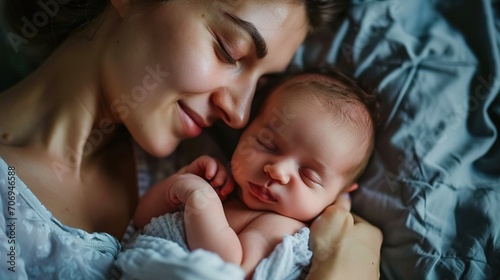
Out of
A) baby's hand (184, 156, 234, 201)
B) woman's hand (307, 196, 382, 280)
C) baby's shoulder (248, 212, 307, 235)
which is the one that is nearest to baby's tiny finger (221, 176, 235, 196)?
baby's hand (184, 156, 234, 201)

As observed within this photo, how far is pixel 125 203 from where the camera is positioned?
1.36m

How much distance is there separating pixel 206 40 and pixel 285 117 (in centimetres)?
25

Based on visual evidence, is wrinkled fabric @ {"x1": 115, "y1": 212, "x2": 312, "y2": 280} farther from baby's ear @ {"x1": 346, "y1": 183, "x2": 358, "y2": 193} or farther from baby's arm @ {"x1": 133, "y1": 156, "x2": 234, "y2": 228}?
baby's ear @ {"x1": 346, "y1": 183, "x2": 358, "y2": 193}

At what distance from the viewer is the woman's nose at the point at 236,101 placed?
3.93 feet

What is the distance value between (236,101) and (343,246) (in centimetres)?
41

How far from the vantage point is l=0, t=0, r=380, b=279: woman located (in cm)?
106

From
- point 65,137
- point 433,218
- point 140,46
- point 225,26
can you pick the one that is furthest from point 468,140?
point 65,137

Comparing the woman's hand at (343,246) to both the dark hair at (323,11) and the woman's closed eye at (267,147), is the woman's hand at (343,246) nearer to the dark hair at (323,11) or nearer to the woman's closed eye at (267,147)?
the woman's closed eye at (267,147)

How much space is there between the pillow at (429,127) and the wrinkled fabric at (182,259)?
27 centimetres

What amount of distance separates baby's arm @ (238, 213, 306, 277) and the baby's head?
25 millimetres

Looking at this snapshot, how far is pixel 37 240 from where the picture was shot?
1.04m

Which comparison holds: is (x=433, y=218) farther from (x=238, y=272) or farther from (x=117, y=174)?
(x=117, y=174)

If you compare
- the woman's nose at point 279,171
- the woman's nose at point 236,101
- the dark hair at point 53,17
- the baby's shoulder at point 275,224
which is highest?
the dark hair at point 53,17

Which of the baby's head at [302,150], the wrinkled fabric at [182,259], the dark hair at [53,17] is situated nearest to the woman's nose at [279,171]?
the baby's head at [302,150]
